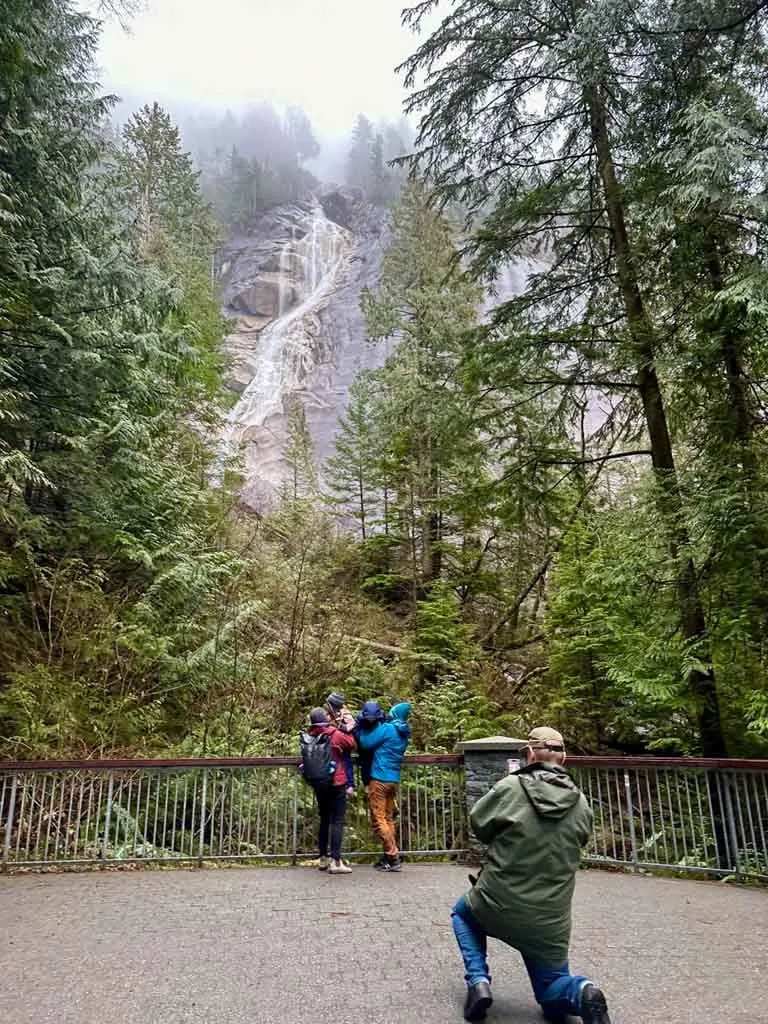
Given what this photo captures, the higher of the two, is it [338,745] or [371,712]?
[371,712]

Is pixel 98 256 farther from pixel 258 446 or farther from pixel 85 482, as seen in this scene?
pixel 258 446

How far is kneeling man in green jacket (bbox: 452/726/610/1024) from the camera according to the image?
3.25m

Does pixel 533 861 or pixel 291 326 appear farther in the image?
pixel 291 326

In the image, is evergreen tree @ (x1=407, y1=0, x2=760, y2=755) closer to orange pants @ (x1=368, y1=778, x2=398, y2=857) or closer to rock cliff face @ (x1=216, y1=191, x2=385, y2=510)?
orange pants @ (x1=368, y1=778, x2=398, y2=857)

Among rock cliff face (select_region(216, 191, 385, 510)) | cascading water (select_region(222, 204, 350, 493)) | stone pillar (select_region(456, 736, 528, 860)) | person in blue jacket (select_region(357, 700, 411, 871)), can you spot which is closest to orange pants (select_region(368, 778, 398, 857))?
person in blue jacket (select_region(357, 700, 411, 871))

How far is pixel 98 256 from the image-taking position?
1017cm

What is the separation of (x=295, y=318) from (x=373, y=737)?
4900 cm

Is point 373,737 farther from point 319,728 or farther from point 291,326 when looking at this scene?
point 291,326

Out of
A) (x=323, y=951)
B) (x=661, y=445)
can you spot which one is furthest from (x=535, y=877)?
(x=661, y=445)

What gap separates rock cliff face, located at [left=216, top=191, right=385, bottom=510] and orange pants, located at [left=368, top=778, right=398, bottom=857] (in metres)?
26.1

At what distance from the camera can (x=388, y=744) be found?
6816 mm

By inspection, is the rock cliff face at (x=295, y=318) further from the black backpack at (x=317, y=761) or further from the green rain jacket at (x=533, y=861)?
the green rain jacket at (x=533, y=861)

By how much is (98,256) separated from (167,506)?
14.2ft

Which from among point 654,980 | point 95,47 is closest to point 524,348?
point 654,980
